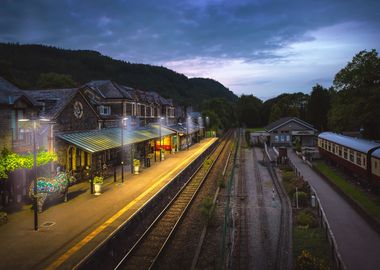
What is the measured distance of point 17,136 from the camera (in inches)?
758

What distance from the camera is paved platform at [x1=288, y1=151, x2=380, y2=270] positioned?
479 inches

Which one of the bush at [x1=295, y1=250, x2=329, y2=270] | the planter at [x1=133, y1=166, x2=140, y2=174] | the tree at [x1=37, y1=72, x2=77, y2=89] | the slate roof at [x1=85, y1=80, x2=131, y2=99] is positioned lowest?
the bush at [x1=295, y1=250, x2=329, y2=270]

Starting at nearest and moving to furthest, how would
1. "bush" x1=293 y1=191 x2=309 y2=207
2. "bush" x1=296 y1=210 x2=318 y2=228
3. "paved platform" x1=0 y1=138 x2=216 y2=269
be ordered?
"paved platform" x1=0 y1=138 x2=216 y2=269 → "bush" x1=296 y1=210 x2=318 y2=228 → "bush" x1=293 y1=191 x2=309 y2=207

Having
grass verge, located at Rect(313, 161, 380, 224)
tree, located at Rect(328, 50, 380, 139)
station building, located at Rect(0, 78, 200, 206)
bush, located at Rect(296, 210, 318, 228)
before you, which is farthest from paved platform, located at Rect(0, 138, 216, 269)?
tree, located at Rect(328, 50, 380, 139)

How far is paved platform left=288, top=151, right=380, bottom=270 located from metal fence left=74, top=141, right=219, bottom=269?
9.20 meters

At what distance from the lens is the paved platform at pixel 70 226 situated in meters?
11.9

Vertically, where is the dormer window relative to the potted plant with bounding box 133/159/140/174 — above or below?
above

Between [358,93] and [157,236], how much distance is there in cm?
2684

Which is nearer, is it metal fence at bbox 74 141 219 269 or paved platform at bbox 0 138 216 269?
paved platform at bbox 0 138 216 269

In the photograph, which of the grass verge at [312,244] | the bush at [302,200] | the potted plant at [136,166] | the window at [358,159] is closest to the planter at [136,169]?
the potted plant at [136,166]

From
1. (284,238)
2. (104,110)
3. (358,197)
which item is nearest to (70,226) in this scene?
(284,238)

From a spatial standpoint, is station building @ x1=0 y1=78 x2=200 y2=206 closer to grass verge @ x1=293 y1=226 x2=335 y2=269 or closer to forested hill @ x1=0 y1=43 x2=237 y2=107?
grass verge @ x1=293 y1=226 x2=335 y2=269

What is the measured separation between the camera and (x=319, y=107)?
68.3 meters

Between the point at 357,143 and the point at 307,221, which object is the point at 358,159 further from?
the point at 307,221
